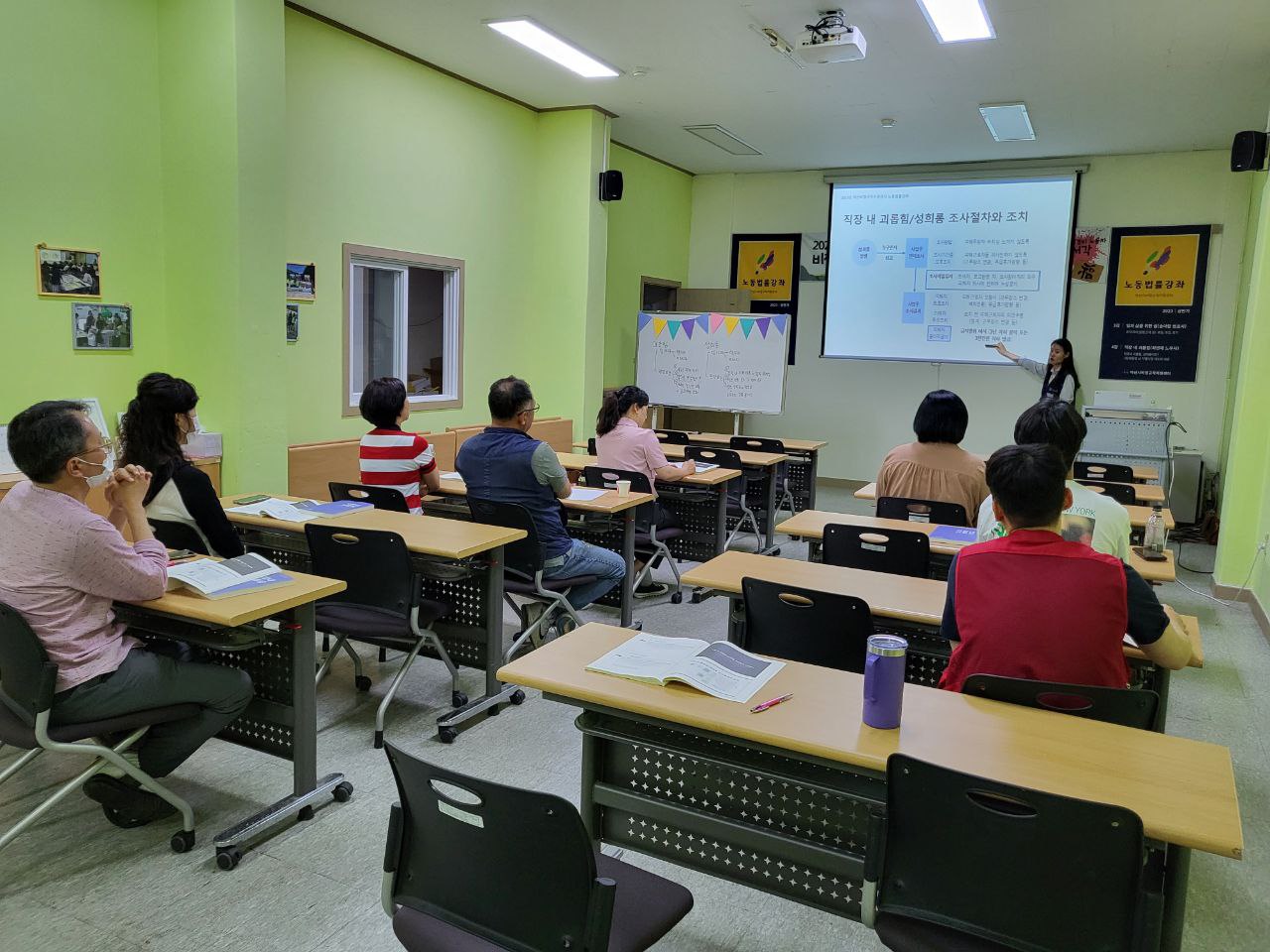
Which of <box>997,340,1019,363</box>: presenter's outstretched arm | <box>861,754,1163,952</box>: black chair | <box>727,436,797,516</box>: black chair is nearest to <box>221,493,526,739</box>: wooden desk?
<box>861,754,1163,952</box>: black chair

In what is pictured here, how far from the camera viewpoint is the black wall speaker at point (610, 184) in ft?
23.1

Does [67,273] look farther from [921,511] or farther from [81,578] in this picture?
[921,511]

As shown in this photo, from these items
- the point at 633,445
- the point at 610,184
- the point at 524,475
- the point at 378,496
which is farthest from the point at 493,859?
the point at 610,184

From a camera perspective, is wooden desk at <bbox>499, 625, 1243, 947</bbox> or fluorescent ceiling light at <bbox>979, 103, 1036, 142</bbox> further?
fluorescent ceiling light at <bbox>979, 103, 1036, 142</bbox>

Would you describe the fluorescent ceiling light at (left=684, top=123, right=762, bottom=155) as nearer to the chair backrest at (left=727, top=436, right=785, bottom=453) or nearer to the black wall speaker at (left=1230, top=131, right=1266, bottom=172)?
the chair backrest at (left=727, top=436, right=785, bottom=453)

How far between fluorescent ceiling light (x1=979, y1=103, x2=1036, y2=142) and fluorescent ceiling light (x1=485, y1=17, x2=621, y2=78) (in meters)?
2.72

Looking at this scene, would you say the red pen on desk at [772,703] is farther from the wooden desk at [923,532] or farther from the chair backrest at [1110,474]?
the chair backrest at [1110,474]

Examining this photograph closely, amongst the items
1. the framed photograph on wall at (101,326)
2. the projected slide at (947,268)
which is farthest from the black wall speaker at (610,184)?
the framed photograph on wall at (101,326)

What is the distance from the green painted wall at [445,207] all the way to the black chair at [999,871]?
13.6 ft

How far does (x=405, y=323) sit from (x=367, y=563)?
329 centimetres

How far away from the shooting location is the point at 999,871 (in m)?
1.44

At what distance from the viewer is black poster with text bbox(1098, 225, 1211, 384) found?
7.74 metres

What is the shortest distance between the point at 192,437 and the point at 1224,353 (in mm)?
7869

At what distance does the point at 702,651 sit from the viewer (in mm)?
2020
